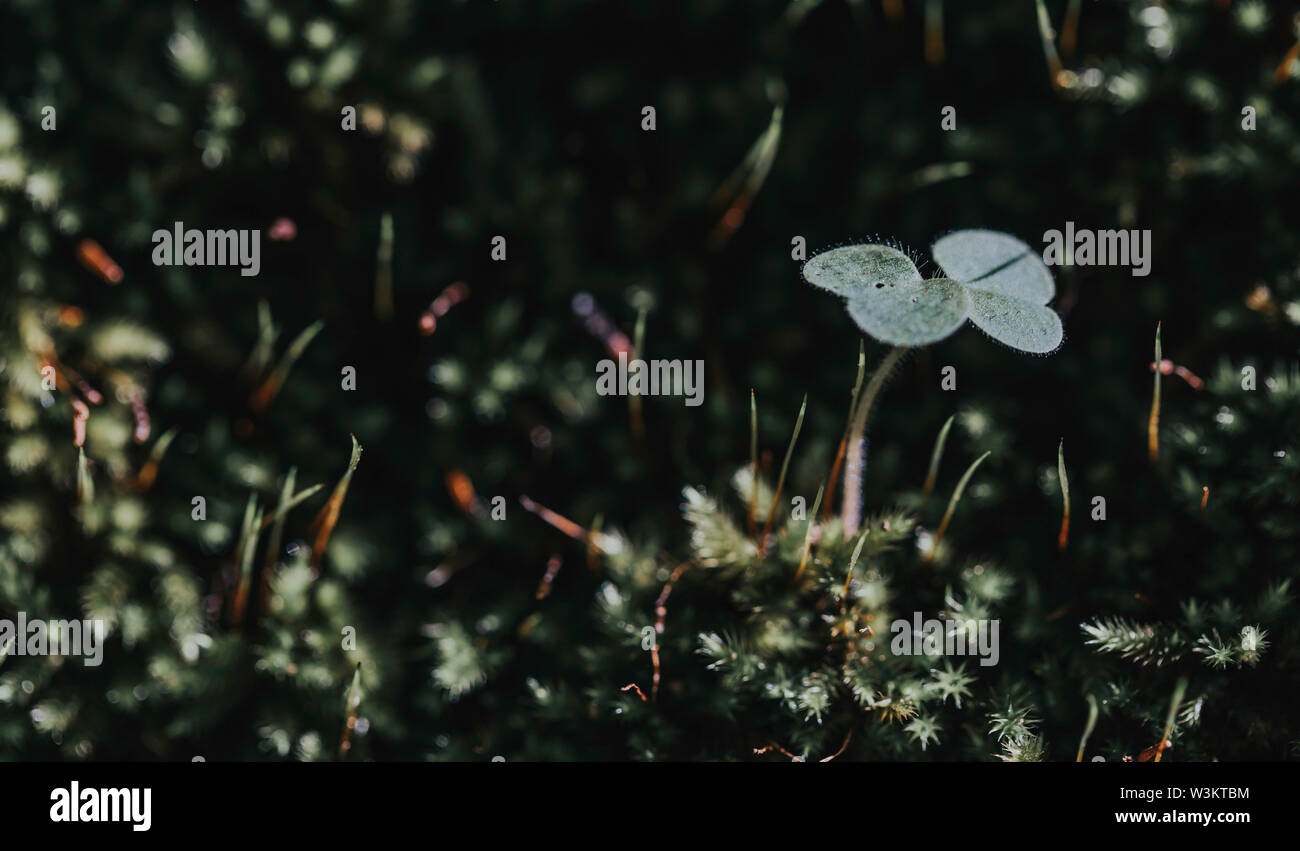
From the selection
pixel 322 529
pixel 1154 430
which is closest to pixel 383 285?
pixel 322 529

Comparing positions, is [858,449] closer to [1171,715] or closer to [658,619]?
[658,619]

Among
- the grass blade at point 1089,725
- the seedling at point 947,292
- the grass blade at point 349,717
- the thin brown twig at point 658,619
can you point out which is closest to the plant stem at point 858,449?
the seedling at point 947,292

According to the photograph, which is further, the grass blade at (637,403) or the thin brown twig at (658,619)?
the grass blade at (637,403)

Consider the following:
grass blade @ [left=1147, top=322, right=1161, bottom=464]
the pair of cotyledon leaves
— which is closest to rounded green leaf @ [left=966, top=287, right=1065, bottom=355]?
the pair of cotyledon leaves

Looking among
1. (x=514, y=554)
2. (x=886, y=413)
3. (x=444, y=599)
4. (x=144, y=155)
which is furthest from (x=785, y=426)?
(x=144, y=155)

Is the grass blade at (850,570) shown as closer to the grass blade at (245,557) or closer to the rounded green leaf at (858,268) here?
the rounded green leaf at (858,268)

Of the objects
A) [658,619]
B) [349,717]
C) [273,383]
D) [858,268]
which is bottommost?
[349,717]
